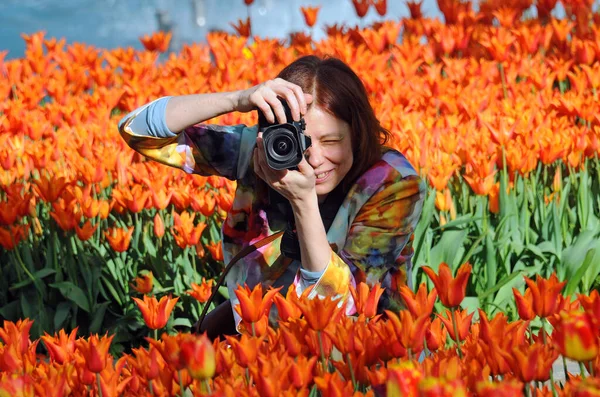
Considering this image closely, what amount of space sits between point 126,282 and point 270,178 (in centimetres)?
136

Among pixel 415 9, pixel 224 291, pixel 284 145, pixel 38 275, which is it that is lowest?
pixel 224 291

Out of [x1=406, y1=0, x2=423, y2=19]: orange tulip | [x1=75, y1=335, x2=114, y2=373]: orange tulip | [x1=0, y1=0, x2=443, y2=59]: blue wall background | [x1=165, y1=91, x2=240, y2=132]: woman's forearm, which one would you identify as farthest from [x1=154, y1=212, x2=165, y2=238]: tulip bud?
[x1=0, y1=0, x2=443, y2=59]: blue wall background

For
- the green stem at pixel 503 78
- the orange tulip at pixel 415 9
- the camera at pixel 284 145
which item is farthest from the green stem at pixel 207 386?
the orange tulip at pixel 415 9

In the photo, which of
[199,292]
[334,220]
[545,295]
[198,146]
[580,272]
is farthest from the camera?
[580,272]

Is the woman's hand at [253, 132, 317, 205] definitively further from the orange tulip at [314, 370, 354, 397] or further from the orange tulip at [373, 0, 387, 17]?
the orange tulip at [373, 0, 387, 17]

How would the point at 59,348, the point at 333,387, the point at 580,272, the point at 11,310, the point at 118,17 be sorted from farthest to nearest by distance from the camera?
the point at 118,17, the point at 11,310, the point at 580,272, the point at 59,348, the point at 333,387

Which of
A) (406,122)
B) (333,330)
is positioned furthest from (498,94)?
(333,330)

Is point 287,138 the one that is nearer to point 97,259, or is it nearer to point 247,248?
point 247,248

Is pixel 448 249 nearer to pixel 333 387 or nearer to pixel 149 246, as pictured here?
pixel 149 246

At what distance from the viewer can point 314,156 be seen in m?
2.38

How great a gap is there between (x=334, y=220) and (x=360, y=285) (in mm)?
669

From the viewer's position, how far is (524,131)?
3.61 meters

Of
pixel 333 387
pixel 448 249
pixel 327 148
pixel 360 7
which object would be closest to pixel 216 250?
pixel 448 249

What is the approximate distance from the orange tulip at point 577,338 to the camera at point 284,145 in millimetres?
809
